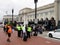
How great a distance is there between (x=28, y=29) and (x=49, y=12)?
4955 centimetres

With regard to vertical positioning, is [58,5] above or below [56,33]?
above

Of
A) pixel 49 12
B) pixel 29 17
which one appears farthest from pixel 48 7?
pixel 29 17

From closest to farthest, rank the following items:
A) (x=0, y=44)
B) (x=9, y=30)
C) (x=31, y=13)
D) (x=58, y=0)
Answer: (x=0, y=44)
(x=9, y=30)
(x=58, y=0)
(x=31, y=13)

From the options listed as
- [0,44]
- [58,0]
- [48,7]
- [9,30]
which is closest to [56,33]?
[9,30]

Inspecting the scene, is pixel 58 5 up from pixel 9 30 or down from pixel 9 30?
up

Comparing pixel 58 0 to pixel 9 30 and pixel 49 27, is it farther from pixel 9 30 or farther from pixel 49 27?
pixel 9 30

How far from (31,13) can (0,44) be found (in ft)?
262

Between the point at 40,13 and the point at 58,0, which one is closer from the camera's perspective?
the point at 58,0

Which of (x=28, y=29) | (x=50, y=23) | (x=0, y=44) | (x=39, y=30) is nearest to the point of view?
(x=0, y=44)

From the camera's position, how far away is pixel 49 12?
7750cm

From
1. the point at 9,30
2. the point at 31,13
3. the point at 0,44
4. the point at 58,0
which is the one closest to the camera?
the point at 0,44

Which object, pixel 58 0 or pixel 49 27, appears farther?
pixel 58 0

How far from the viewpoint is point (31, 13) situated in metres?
101

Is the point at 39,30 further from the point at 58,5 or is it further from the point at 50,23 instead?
the point at 58,5
